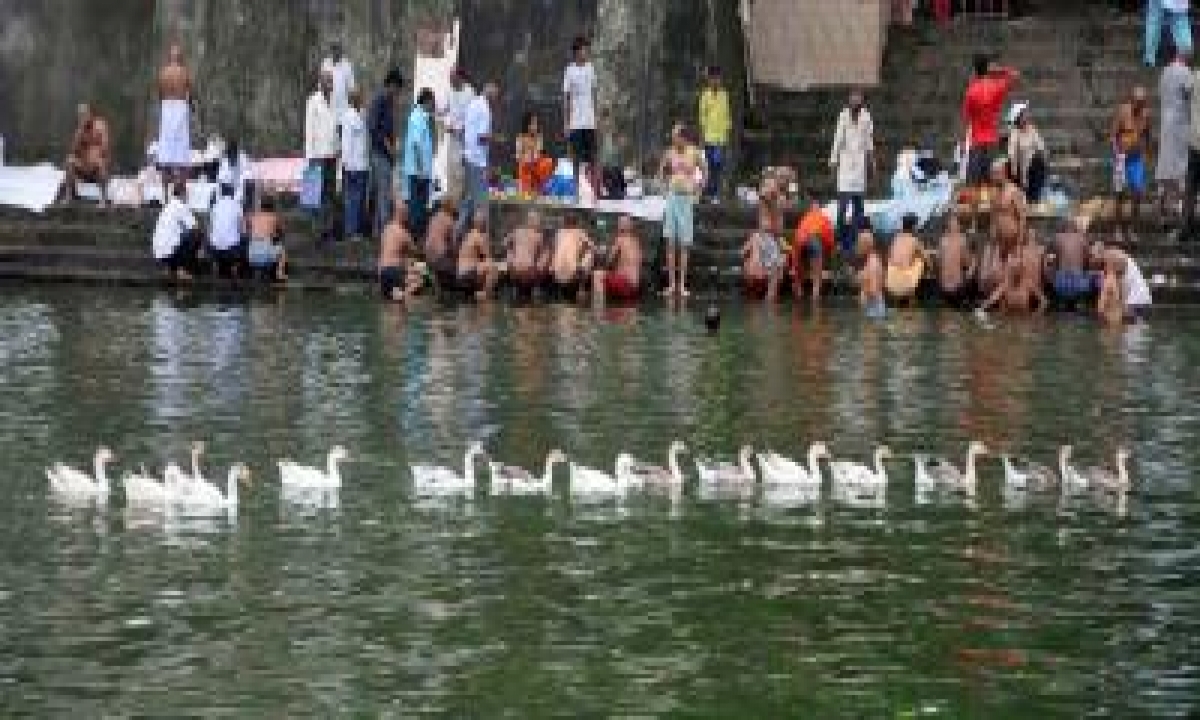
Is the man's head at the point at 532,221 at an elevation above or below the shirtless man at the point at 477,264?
above

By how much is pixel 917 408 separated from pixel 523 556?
7039 mm

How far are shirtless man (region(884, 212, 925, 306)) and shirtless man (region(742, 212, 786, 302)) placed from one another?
102cm

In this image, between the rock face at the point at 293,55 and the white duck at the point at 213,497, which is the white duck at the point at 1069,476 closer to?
the white duck at the point at 213,497

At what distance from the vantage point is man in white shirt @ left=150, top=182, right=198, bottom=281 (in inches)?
1367

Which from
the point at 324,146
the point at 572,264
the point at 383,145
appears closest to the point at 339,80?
the point at 324,146

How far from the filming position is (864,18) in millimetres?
37844

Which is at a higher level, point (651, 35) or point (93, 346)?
point (651, 35)

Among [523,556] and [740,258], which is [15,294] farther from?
[523,556]

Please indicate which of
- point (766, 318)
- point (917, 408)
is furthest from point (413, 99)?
point (917, 408)

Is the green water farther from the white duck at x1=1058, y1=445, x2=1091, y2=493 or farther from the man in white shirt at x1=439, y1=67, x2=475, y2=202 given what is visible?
the man in white shirt at x1=439, y1=67, x2=475, y2=202

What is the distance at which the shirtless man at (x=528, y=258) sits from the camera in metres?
33.2

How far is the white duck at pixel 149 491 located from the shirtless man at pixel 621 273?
14243 mm

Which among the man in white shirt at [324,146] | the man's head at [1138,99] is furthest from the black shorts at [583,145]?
the man's head at [1138,99]

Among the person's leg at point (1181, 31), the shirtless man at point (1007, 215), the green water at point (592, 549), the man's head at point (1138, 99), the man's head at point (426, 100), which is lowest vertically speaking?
the green water at point (592, 549)
